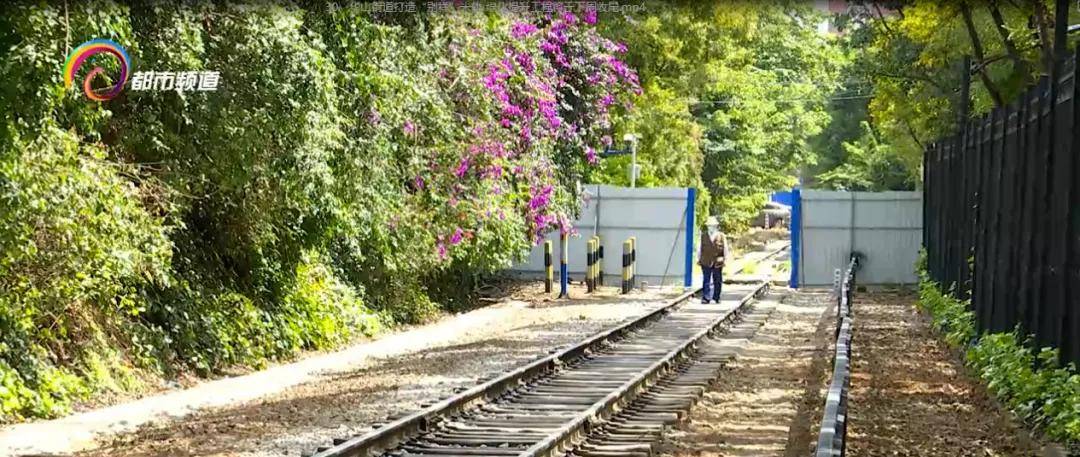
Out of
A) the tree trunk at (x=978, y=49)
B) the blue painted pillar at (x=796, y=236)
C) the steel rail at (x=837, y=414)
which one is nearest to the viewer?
the steel rail at (x=837, y=414)

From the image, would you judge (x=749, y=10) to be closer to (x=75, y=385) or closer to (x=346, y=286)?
(x=346, y=286)

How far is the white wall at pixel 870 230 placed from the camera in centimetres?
3603

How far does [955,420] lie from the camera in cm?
1268

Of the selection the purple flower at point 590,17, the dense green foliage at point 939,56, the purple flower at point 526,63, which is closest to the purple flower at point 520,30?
the purple flower at point 526,63

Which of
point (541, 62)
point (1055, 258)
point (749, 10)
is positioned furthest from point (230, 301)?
point (749, 10)

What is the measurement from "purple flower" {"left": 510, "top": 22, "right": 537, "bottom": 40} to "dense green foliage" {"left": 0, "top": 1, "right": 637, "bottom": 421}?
0.23ft

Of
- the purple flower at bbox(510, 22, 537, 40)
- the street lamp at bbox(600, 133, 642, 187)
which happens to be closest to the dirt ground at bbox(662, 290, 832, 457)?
the purple flower at bbox(510, 22, 537, 40)

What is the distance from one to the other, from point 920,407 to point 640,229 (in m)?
19.8

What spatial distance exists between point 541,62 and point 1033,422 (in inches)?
655

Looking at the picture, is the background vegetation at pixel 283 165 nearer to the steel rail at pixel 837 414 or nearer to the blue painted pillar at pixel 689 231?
the blue painted pillar at pixel 689 231

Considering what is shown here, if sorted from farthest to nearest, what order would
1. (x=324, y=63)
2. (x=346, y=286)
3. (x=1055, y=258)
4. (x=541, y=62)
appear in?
(x=541, y=62) < (x=346, y=286) < (x=324, y=63) < (x=1055, y=258)

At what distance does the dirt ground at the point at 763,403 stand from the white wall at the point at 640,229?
927 centimetres

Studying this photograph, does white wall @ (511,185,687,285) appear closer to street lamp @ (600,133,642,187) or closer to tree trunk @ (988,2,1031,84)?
street lamp @ (600,133,642,187)

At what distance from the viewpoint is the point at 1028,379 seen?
1255 cm
